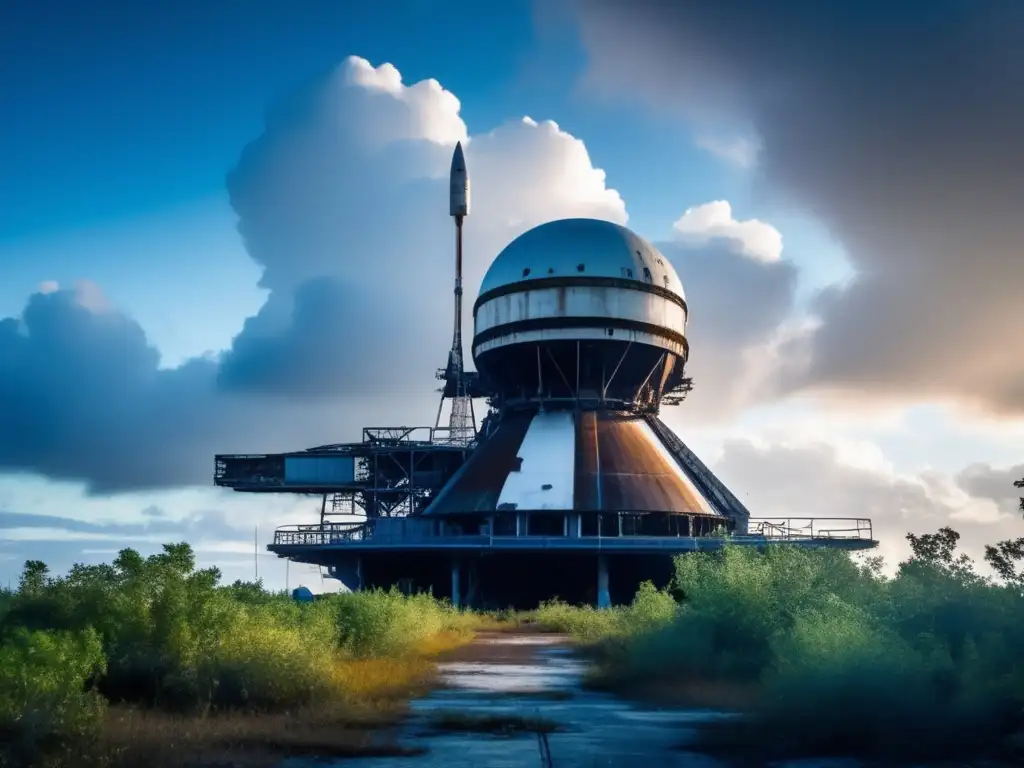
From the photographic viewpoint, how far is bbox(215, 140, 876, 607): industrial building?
51281mm

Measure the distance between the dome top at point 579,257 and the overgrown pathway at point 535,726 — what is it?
3587 cm

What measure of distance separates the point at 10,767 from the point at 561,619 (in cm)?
3295

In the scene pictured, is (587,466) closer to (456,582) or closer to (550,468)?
(550,468)

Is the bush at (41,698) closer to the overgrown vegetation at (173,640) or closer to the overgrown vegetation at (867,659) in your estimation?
the overgrown vegetation at (173,640)

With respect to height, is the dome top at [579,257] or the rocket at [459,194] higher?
the rocket at [459,194]

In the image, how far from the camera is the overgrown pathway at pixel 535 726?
40.6ft

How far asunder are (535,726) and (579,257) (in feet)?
144

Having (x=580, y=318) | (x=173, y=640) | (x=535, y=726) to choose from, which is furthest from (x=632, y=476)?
(x=173, y=640)

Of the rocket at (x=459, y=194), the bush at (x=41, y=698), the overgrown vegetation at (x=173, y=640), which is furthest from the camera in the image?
the rocket at (x=459, y=194)

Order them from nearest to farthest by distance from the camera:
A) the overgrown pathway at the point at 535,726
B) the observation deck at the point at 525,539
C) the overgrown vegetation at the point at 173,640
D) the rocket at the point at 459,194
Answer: the overgrown pathway at the point at 535,726 < the overgrown vegetation at the point at 173,640 < the observation deck at the point at 525,539 < the rocket at the point at 459,194

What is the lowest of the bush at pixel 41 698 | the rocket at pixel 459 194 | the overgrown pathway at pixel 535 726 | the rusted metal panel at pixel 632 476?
the overgrown pathway at pixel 535 726

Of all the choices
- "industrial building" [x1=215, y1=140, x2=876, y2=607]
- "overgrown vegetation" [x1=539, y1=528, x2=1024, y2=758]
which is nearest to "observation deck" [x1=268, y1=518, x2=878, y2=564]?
"industrial building" [x1=215, y1=140, x2=876, y2=607]

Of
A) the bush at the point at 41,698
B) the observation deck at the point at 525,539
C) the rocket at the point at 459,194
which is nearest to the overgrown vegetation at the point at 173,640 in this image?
the bush at the point at 41,698

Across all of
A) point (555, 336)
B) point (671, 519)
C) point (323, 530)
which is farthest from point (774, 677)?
point (323, 530)
